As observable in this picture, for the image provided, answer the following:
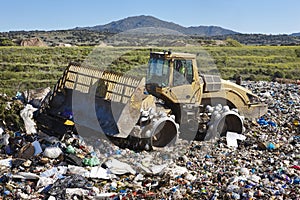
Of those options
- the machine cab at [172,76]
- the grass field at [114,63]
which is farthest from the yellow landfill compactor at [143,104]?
the grass field at [114,63]

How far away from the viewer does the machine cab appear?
27.3 feet

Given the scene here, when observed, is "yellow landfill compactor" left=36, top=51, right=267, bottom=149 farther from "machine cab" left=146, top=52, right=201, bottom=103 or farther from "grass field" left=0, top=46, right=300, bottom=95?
"grass field" left=0, top=46, right=300, bottom=95

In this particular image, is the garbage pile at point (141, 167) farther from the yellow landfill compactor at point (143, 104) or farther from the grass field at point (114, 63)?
the grass field at point (114, 63)

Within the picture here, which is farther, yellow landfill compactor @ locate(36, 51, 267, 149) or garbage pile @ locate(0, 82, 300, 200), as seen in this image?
yellow landfill compactor @ locate(36, 51, 267, 149)

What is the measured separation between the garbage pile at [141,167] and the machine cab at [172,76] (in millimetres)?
1087

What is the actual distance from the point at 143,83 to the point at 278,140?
3.40m

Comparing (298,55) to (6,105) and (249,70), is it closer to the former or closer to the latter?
(249,70)

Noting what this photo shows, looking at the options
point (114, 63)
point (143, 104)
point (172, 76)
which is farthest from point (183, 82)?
point (114, 63)

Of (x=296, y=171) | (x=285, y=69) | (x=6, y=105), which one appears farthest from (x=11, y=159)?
(x=285, y=69)

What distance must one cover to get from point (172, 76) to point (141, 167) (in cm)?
226

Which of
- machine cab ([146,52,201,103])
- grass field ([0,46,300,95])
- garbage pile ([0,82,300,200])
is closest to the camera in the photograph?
garbage pile ([0,82,300,200])

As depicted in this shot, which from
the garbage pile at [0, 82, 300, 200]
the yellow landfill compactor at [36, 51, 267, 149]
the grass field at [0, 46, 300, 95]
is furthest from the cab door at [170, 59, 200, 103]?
the grass field at [0, 46, 300, 95]

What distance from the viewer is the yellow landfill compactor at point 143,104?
7.86m

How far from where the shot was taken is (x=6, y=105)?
936 cm
